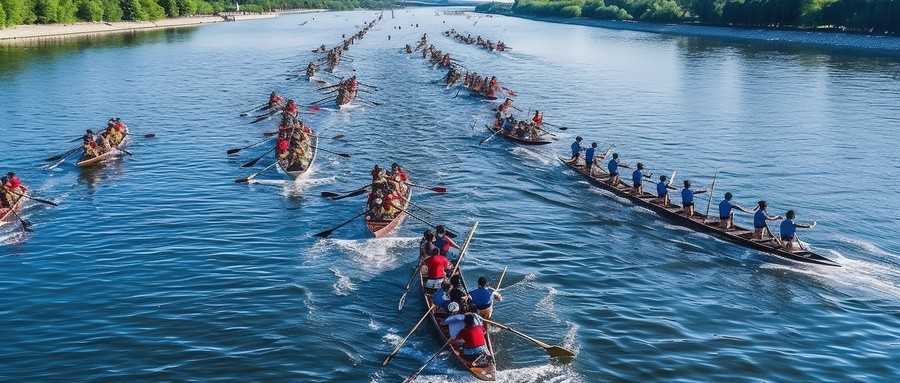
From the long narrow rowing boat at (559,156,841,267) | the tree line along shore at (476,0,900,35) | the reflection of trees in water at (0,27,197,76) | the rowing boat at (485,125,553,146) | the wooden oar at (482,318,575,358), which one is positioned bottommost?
the wooden oar at (482,318,575,358)

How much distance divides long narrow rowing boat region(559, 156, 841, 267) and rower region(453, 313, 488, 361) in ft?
55.0

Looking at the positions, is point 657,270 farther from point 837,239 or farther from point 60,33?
point 60,33

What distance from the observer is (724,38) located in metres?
168

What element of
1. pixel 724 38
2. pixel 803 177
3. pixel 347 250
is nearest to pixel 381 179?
pixel 347 250

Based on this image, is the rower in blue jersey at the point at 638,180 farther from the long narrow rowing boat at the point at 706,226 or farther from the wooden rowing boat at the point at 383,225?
the wooden rowing boat at the point at 383,225

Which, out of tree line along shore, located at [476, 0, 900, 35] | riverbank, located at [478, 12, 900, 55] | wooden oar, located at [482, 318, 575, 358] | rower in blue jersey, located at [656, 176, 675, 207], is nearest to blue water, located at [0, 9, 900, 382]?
wooden oar, located at [482, 318, 575, 358]

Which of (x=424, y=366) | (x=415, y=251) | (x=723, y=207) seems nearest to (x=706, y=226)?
(x=723, y=207)

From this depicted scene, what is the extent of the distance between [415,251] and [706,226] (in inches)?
563

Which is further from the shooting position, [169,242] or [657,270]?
[169,242]

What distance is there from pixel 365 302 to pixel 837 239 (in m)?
23.7

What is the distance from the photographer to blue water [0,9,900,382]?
23.7m

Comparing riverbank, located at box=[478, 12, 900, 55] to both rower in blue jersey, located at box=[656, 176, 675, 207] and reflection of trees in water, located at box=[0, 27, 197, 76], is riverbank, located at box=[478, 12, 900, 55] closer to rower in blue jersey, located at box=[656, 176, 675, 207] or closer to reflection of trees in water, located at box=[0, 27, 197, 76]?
rower in blue jersey, located at box=[656, 176, 675, 207]

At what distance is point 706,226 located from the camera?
35.0 metres

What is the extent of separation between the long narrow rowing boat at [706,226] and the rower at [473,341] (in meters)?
16.8
